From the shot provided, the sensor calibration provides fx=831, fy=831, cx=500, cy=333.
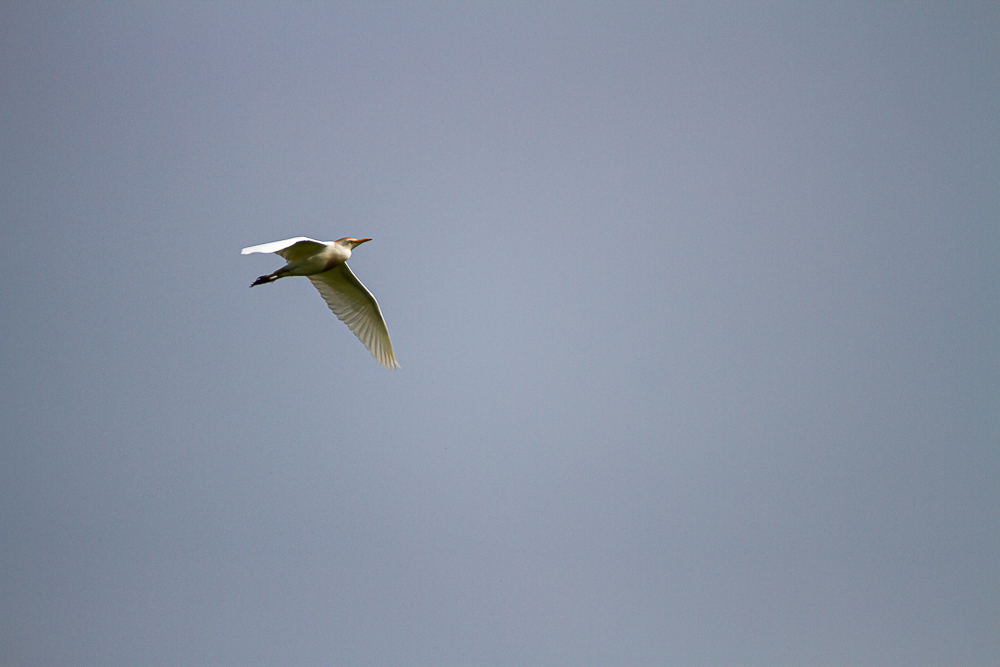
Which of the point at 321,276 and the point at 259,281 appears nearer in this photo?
the point at 259,281

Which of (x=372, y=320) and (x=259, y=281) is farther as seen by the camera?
(x=372, y=320)

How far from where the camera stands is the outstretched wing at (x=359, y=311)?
766 cm

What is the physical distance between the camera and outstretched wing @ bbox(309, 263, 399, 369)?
7664 millimetres

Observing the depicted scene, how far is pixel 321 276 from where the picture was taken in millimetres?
7555

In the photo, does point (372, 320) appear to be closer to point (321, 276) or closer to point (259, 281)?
point (321, 276)

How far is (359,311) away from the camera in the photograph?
25.8 ft

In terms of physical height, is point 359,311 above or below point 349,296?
below

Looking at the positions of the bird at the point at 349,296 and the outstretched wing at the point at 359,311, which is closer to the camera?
the bird at the point at 349,296

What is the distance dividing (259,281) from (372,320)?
157cm

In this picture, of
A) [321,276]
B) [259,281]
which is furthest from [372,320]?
[259,281]

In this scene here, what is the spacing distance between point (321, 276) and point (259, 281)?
3.63ft

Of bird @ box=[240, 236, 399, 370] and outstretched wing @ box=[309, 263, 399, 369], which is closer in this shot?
bird @ box=[240, 236, 399, 370]
